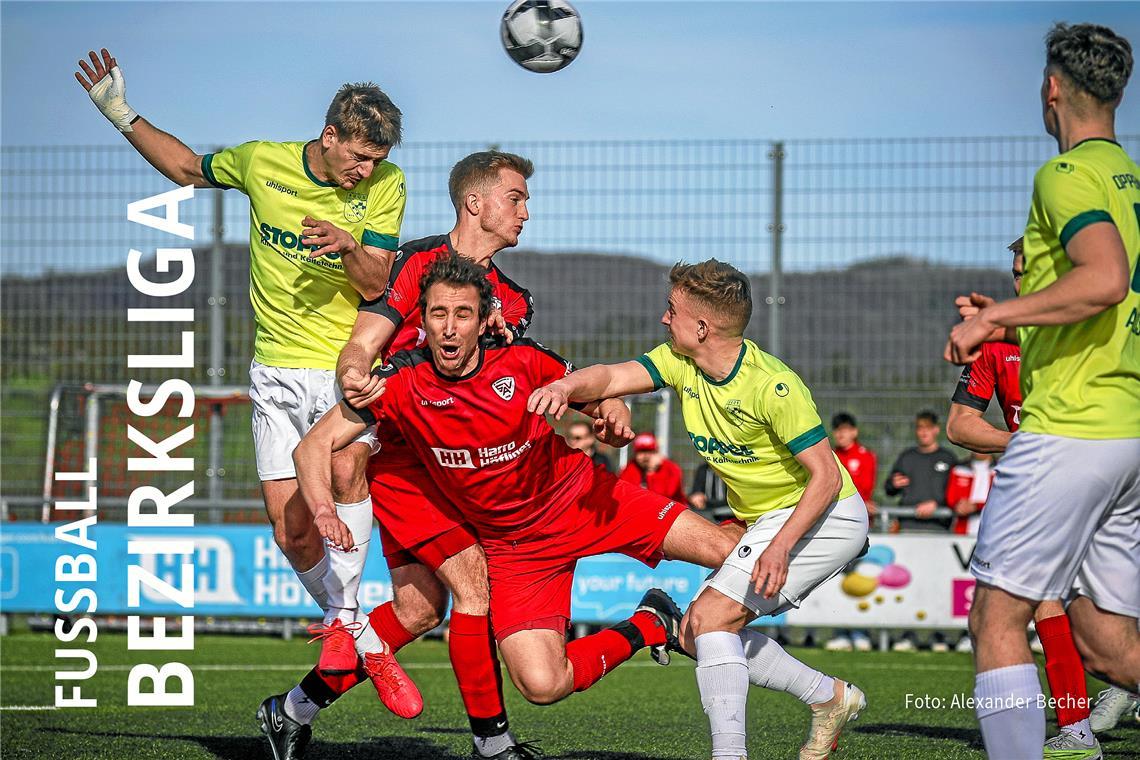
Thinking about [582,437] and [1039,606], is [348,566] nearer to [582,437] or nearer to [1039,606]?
[1039,606]

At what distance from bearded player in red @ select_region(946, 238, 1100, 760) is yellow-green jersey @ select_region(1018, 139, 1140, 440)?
1315 millimetres

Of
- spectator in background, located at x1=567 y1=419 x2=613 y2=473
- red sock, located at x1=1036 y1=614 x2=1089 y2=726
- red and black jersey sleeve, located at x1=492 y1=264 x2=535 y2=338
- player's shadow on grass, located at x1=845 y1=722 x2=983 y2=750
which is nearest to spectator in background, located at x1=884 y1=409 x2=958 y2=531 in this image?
spectator in background, located at x1=567 y1=419 x2=613 y2=473

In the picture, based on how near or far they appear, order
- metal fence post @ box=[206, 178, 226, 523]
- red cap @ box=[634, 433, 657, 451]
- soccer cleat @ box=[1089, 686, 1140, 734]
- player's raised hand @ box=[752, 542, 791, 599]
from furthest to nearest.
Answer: metal fence post @ box=[206, 178, 226, 523] → red cap @ box=[634, 433, 657, 451] → soccer cleat @ box=[1089, 686, 1140, 734] → player's raised hand @ box=[752, 542, 791, 599]

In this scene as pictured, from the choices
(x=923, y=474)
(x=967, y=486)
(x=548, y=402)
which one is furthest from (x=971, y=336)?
(x=967, y=486)

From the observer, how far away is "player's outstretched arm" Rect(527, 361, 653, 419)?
497 centimetres

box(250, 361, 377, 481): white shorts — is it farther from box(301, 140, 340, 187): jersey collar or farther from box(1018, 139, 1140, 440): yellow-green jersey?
box(1018, 139, 1140, 440): yellow-green jersey

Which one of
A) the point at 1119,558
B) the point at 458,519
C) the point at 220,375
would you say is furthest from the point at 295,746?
the point at 220,375

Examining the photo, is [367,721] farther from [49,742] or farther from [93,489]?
[93,489]

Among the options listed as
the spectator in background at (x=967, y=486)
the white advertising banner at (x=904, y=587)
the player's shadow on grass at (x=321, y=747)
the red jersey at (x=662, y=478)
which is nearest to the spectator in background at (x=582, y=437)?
the red jersey at (x=662, y=478)

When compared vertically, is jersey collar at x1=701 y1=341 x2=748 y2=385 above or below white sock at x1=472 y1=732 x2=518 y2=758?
above

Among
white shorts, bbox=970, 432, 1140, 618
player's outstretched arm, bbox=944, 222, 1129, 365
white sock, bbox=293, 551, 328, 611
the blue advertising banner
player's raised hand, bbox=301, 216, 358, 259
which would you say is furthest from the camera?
the blue advertising banner

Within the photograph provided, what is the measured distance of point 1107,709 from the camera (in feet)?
23.0

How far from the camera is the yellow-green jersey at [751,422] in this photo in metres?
5.17

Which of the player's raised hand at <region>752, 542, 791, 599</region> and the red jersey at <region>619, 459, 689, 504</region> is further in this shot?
the red jersey at <region>619, 459, 689, 504</region>
